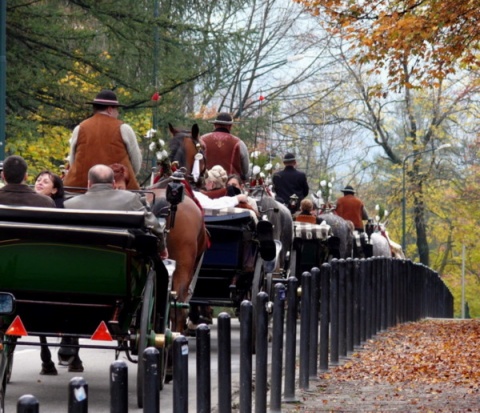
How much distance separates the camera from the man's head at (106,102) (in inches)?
502

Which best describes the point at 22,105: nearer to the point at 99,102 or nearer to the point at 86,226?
the point at 99,102

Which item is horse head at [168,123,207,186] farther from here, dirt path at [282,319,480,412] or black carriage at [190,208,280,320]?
dirt path at [282,319,480,412]

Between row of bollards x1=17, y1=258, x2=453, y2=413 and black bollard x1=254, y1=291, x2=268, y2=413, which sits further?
black bollard x1=254, y1=291, x2=268, y2=413

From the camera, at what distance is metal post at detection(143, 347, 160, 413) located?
578 cm

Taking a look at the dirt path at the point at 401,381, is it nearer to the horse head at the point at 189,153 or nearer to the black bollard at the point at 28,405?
the horse head at the point at 189,153

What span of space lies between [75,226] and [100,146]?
10.3 feet

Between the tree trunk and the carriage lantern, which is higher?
the tree trunk

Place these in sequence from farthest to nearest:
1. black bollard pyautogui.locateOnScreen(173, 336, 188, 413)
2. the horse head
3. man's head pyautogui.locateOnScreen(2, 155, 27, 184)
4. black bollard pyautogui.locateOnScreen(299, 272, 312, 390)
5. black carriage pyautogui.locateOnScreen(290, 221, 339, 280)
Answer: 1. black carriage pyautogui.locateOnScreen(290, 221, 339, 280)
2. the horse head
3. black bollard pyautogui.locateOnScreen(299, 272, 312, 390)
4. man's head pyautogui.locateOnScreen(2, 155, 27, 184)
5. black bollard pyautogui.locateOnScreen(173, 336, 188, 413)

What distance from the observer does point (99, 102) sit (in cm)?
1274

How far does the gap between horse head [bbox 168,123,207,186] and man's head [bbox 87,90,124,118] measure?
1216mm

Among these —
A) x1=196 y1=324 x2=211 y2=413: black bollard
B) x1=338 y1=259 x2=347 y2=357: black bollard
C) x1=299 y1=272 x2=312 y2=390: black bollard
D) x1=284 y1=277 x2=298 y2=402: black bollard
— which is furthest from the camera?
x1=338 y1=259 x2=347 y2=357: black bollard

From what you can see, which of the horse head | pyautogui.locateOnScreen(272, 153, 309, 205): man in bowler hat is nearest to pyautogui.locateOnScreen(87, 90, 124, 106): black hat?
the horse head

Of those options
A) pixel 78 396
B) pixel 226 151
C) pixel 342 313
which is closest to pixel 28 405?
pixel 78 396

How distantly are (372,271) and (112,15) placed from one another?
13.2 metres
